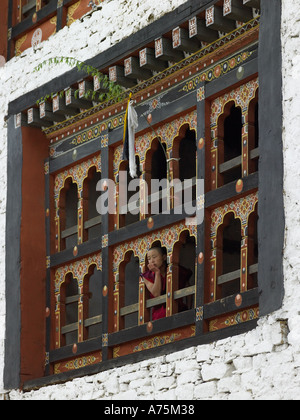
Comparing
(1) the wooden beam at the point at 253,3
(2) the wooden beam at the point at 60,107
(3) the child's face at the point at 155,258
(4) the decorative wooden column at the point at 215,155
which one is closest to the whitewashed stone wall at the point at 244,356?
(1) the wooden beam at the point at 253,3

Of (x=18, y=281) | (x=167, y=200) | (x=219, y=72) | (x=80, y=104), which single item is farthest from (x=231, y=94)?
(x=18, y=281)

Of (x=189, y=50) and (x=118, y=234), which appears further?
(x=118, y=234)

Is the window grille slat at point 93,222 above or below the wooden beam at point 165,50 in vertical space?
below

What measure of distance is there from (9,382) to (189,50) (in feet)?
10.6

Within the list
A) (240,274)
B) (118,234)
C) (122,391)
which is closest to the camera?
(240,274)

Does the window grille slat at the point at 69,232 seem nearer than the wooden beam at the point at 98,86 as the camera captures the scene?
No

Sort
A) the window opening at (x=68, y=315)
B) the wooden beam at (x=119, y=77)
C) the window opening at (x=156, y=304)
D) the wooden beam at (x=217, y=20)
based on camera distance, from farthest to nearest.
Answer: the window opening at (x=68, y=315) → the wooden beam at (x=119, y=77) → the window opening at (x=156, y=304) → the wooden beam at (x=217, y=20)

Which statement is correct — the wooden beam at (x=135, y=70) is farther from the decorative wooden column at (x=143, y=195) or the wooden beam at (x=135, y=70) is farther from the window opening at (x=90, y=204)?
the window opening at (x=90, y=204)

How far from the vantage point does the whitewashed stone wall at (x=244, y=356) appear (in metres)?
8.52

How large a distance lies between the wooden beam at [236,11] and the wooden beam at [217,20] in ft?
0.33

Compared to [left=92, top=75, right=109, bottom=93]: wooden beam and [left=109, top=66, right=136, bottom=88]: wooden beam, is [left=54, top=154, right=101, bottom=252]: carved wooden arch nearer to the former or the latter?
[left=92, top=75, right=109, bottom=93]: wooden beam

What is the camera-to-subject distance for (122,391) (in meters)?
9.89

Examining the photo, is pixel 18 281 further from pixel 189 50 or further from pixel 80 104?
pixel 189 50

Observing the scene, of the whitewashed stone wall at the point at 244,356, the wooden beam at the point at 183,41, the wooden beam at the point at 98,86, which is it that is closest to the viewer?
the whitewashed stone wall at the point at 244,356
